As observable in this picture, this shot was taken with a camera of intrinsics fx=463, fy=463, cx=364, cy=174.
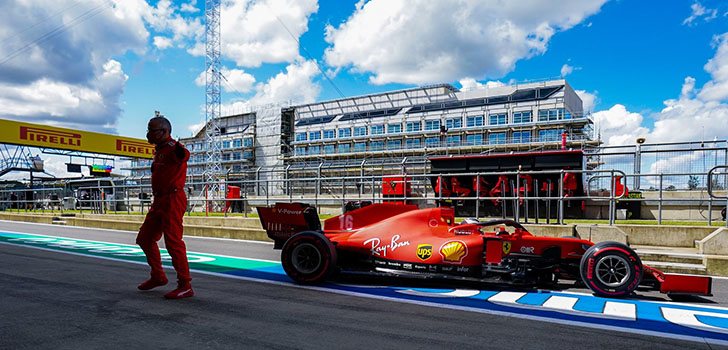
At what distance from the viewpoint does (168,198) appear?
5.42 m

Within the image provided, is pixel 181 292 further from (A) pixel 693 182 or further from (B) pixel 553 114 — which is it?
(B) pixel 553 114

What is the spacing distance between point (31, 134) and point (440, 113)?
48090mm

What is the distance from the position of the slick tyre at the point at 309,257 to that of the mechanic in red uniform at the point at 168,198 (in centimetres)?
152

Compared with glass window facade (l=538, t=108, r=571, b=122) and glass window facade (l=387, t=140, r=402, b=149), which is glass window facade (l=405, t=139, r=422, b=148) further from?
glass window facade (l=538, t=108, r=571, b=122)

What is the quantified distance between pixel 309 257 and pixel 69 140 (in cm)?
3527

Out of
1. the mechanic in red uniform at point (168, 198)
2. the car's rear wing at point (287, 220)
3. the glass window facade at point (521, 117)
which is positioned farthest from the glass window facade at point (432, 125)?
the mechanic in red uniform at point (168, 198)

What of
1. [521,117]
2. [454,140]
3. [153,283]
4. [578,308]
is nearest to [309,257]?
[153,283]

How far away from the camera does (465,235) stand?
6230 mm

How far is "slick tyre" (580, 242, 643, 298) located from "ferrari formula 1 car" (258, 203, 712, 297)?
1cm

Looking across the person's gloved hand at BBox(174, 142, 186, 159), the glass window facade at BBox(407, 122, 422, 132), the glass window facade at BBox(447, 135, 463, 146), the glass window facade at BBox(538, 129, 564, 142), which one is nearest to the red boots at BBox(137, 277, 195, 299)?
the person's gloved hand at BBox(174, 142, 186, 159)

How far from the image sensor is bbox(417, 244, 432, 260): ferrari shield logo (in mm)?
6164

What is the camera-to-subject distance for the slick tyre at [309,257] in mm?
6395

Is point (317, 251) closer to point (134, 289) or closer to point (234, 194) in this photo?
point (134, 289)

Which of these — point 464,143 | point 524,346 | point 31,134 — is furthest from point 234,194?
point 464,143
